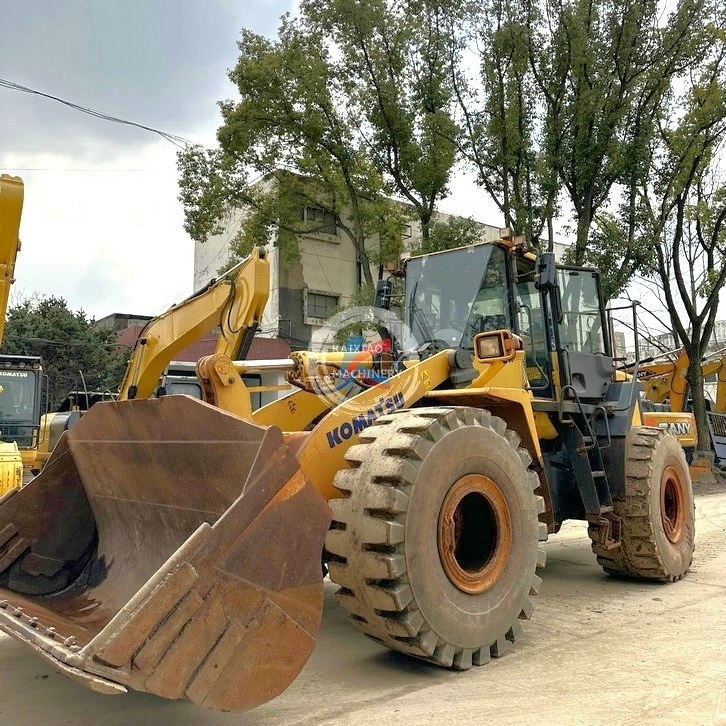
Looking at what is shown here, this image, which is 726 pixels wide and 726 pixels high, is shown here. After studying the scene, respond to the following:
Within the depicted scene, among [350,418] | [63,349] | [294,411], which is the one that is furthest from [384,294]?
[63,349]

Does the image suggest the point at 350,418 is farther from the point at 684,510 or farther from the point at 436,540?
the point at 684,510

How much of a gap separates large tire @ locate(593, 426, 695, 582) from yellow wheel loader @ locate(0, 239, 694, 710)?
0.02m

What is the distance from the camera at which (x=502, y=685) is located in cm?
391

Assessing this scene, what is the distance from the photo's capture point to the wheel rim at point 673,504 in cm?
683

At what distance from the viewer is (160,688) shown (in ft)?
8.98

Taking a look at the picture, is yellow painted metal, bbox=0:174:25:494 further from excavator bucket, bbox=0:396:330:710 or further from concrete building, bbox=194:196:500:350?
concrete building, bbox=194:196:500:350

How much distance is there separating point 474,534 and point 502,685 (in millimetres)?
995

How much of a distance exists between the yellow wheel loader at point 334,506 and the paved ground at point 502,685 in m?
0.27

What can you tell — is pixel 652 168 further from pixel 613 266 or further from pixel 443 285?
pixel 443 285

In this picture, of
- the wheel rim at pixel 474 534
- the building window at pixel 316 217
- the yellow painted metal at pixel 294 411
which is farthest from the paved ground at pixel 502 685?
the building window at pixel 316 217

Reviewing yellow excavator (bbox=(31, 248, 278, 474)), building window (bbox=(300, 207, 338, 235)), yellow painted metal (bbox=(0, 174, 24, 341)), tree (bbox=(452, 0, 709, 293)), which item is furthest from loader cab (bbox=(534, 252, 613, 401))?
building window (bbox=(300, 207, 338, 235))

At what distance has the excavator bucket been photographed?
110 inches

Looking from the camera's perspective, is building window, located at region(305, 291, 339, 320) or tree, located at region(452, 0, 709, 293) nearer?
tree, located at region(452, 0, 709, 293)

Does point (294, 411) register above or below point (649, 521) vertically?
above
